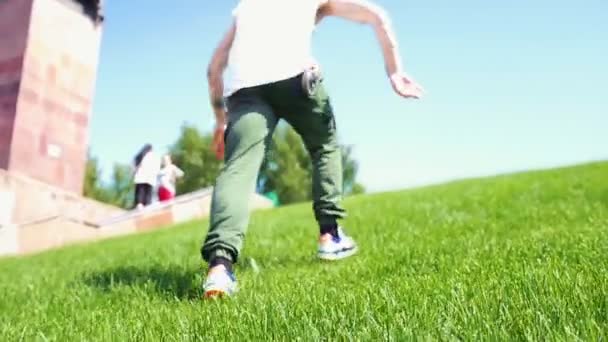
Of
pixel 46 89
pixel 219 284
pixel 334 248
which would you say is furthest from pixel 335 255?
pixel 46 89

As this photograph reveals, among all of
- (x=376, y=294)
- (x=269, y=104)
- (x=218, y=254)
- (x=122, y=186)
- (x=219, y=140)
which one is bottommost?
(x=376, y=294)

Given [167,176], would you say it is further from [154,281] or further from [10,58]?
[154,281]

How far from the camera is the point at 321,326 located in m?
1.82

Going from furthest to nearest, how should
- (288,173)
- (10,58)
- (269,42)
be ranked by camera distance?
(288,173) → (10,58) → (269,42)

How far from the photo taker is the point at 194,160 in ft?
163

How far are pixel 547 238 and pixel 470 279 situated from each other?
5.11ft

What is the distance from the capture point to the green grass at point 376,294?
5.45 feet

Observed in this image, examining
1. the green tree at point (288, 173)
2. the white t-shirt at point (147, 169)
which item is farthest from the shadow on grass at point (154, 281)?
the green tree at point (288, 173)

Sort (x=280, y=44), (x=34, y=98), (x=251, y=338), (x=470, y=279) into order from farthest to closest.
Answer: (x=34, y=98), (x=280, y=44), (x=470, y=279), (x=251, y=338)

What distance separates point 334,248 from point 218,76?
4.92ft

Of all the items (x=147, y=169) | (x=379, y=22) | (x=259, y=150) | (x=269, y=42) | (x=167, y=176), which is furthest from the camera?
(x=167, y=176)

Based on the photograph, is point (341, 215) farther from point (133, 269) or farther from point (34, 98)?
point (34, 98)

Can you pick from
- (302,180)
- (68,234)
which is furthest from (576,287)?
(302,180)

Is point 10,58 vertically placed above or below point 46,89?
above
